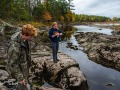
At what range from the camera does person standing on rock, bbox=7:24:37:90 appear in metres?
5.49

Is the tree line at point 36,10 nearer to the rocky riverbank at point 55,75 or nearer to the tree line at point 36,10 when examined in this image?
the tree line at point 36,10

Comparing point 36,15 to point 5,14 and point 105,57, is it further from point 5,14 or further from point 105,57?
point 105,57

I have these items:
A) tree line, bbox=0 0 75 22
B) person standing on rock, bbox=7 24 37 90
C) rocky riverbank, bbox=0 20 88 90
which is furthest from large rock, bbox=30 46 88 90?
tree line, bbox=0 0 75 22

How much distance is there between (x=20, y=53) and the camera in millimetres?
5688

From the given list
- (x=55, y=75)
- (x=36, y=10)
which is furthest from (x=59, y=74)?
(x=36, y=10)

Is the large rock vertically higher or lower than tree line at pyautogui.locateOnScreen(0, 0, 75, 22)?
lower

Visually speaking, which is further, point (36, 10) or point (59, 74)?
point (36, 10)

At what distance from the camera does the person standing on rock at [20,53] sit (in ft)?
18.0

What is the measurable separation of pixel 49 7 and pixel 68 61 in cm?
9658

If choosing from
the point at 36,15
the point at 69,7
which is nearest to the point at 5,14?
the point at 36,15

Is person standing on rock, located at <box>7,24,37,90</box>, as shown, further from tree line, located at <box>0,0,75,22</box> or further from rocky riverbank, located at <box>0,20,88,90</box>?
tree line, located at <box>0,0,75,22</box>

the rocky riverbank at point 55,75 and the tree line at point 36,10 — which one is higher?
the tree line at point 36,10

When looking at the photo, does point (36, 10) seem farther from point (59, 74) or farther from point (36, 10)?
point (59, 74)

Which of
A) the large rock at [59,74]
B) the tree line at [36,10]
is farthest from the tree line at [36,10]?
the large rock at [59,74]
